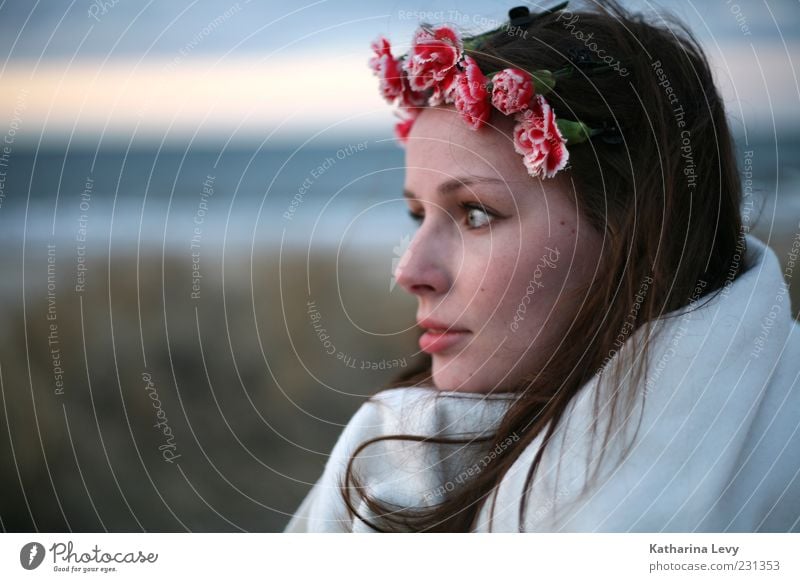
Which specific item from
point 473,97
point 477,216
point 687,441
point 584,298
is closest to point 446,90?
point 473,97

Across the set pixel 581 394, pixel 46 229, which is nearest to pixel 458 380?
Answer: pixel 581 394

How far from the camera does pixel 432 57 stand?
41.3 inches

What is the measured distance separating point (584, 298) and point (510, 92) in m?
0.26

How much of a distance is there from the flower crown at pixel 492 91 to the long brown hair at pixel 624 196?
0.06ft

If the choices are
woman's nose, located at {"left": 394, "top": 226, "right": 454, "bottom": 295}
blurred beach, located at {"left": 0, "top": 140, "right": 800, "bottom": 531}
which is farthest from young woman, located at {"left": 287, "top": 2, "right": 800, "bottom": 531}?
blurred beach, located at {"left": 0, "top": 140, "right": 800, "bottom": 531}

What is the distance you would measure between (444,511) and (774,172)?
29.9 inches

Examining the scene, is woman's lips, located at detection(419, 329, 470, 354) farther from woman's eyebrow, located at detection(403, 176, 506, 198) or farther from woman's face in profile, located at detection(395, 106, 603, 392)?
woman's eyebrow, located at detection(403, 176, 506, 198)

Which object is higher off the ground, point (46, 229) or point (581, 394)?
point (46, 229)

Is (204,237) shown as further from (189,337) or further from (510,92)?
(510,92)

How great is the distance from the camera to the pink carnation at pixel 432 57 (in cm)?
104

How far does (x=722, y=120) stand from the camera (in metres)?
1.07

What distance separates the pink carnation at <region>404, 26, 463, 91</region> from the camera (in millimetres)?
1039
